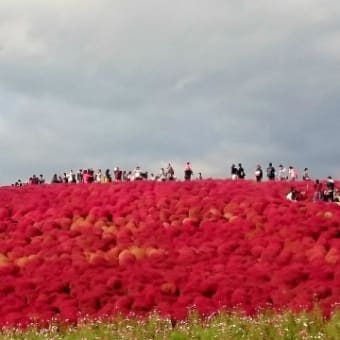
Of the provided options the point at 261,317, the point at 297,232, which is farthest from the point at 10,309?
the point at 297,232

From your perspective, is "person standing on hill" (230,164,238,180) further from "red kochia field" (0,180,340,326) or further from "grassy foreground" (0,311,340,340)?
"grassy foreground" (0,311,340,340)

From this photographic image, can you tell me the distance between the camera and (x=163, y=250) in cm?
2484

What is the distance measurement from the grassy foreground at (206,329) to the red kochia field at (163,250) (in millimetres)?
1083

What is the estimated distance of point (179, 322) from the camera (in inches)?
708

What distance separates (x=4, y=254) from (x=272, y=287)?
27.9 ft

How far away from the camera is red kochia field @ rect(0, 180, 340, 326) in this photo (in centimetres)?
1984

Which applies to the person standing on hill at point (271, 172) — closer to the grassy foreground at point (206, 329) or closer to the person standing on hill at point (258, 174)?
the person standing on hill at point (258, 174)

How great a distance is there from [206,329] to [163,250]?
8.66 m

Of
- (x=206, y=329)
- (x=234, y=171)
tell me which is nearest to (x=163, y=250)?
(x=206, y=329)

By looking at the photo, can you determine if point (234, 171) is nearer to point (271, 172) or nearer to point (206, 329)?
point (271, 172)

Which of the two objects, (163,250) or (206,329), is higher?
(163,250)

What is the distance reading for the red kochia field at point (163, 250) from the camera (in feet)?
65.1

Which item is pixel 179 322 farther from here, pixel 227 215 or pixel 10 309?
pixel 227 215

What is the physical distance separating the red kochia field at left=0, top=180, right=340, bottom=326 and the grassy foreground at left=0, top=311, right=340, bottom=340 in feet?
3.55
